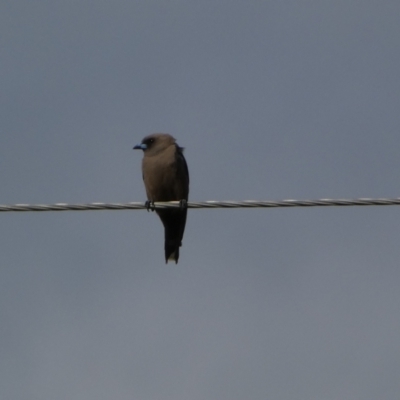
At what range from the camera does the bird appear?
10078 mm

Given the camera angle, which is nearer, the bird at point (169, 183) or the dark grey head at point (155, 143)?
the bird at point (169, 183)

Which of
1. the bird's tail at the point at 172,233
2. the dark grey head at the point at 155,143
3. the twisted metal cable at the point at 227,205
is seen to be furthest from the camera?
the dark grey head at the point at 155,143

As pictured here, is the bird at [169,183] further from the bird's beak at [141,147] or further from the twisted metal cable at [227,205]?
the twisted metal cable at [227,205]

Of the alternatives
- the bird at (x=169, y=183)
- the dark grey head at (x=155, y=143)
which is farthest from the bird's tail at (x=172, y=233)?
the dark grey head at (x=155, y=143)

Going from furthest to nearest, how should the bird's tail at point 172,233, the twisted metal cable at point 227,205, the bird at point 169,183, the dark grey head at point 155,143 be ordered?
the dark grey head at point 155,143 < the bird's tail at point 172,233 < the bird at point 169,183 < the twisted metal cable at point 227,205

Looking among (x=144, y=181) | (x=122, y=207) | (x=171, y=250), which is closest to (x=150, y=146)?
(x=144, y=181)

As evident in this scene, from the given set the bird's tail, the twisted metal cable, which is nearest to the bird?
the bird's tail

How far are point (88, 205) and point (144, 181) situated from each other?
12.9ft

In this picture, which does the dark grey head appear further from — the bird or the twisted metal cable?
the twisted metal cable

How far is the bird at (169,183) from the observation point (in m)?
10.1

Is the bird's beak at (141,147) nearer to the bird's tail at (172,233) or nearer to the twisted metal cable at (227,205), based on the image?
the bird's tail at (172,233)

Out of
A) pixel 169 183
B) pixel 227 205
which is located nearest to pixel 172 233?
pixel 169 183

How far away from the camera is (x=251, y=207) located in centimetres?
638

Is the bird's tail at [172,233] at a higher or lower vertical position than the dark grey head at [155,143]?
lower
